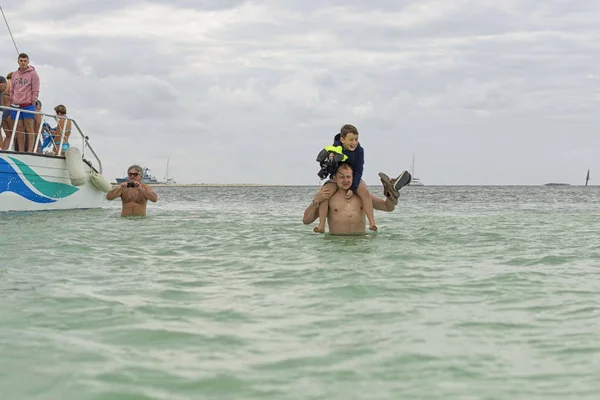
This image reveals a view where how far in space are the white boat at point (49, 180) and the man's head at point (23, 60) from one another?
0.98 metres

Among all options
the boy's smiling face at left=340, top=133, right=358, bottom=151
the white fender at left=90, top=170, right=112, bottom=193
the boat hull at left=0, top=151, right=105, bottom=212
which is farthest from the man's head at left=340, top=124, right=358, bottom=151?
the white fender at left=90, top=170, right=112, bottom=193

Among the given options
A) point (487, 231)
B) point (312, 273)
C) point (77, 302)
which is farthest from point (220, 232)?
point (77, 302)

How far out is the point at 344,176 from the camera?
9375 millimetres

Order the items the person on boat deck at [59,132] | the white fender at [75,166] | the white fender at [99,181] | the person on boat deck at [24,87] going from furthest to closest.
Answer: the white fender at [99,181] < the white fender at [75,166] < the person on boat deck at [59,132] < the person on boat deck at [24,87]

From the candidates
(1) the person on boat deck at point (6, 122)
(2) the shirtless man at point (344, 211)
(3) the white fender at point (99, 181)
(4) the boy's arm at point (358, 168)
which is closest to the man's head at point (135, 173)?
(1) the person on boat deck at point (6, 122)

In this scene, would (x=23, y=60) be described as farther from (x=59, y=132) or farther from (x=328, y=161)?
(x=328, y=161)

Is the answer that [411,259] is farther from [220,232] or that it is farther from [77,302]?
[220,232]

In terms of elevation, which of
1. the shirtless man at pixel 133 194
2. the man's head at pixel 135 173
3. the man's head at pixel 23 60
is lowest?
the shirtless man at pixel 133 194

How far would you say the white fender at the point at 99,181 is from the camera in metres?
17.9

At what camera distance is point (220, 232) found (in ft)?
38.3

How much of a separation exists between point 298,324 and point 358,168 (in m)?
5.26

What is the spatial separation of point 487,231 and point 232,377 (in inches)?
368

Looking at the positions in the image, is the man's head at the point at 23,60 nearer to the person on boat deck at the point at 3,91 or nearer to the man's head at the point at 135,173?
the person on boat deck at the point at 3,91

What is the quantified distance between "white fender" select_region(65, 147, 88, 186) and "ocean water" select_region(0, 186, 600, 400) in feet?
27.4
